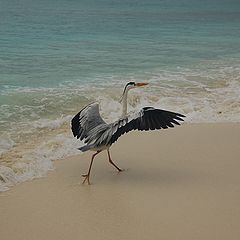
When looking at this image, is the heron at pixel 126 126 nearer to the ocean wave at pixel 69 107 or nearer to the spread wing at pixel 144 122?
the spread wing at pixel 144 122

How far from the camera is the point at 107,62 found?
1681 cm

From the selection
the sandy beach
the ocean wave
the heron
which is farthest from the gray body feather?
the ocean wave

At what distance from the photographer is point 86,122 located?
261 inches

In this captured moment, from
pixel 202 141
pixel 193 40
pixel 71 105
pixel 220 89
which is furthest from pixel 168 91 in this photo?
pixel 193 40

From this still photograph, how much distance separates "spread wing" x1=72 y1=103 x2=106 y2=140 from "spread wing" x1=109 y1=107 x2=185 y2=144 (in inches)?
20.1

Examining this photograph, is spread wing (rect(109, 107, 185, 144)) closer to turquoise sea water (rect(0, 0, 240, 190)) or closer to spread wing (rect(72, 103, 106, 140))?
spread wing (rect(72, 103, 106, 140))

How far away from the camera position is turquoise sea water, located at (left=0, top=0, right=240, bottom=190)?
8109 mm

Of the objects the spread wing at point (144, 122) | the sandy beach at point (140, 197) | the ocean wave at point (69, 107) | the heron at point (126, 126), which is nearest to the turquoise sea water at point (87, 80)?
the ocean wave at point (69, 107)

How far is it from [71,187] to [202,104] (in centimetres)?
524

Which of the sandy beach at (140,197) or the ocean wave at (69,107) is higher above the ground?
the sandy beach at (140,197)

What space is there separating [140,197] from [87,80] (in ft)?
26.9

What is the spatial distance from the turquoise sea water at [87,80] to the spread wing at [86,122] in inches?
24.9

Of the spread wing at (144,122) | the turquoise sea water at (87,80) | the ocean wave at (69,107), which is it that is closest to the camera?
the spread wing at (144,122)

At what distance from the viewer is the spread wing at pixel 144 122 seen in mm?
6015
